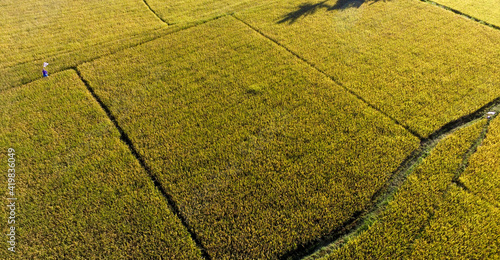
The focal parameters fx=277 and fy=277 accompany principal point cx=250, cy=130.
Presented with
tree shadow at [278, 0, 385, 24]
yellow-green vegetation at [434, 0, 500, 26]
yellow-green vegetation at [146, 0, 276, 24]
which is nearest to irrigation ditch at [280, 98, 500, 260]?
yellow-green vegetation at [434, 0, 500, 26]

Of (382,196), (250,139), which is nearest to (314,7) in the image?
(250,139)

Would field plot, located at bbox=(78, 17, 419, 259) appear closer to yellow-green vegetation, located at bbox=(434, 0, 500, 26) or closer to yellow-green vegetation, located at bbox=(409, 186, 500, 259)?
yellow-green vegetation, located at bbox=(409, 186, 500, 259)

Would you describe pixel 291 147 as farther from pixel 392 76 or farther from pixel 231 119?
pixel 392 76

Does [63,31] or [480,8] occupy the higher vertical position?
[480,8]

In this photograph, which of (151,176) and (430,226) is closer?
(430,226)

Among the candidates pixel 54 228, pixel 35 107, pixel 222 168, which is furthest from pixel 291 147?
pixel 35 107

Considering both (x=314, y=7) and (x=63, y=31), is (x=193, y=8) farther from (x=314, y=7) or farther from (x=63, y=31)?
(x=314, y=7)
